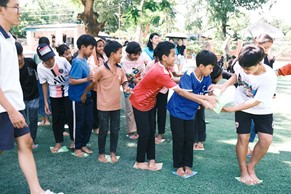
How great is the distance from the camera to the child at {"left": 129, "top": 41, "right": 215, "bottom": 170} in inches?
117

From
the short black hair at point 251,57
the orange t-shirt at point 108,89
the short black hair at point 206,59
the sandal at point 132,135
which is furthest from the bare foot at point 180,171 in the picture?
the sandal at point 132,135

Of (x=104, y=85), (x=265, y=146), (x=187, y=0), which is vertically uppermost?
(x=187, y=0)

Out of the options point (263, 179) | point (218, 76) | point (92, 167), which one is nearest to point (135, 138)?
point (92, 167)

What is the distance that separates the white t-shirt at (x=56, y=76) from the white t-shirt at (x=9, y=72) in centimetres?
134

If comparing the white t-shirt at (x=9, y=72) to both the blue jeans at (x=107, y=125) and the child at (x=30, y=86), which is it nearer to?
the blue jeans at (x=107, y=125)

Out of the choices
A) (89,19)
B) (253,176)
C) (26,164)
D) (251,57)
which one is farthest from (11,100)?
(89,19)

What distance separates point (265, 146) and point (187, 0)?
67.6 ft

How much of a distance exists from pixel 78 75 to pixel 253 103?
2033 mm

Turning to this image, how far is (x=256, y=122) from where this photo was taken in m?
3.07

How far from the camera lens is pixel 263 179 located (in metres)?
3.14

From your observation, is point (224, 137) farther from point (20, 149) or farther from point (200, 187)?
point (20, 149)

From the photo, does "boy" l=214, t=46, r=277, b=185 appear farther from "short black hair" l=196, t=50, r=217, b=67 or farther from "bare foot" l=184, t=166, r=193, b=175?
"bare foot" l=184, t=166, r=193, b=175

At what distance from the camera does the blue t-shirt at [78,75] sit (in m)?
3.49

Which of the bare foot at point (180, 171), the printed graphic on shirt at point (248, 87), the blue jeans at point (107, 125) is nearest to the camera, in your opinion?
the printed graphic on shirt at point (248, 87)
